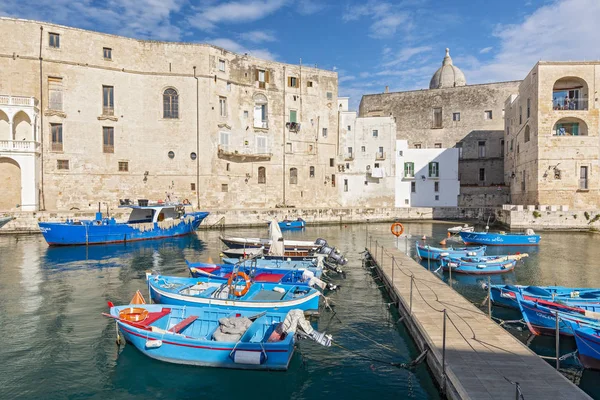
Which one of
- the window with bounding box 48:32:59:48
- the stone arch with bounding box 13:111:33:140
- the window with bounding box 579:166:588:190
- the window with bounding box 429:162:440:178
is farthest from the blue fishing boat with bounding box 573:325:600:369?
the window with bounding box 48:32:59:48

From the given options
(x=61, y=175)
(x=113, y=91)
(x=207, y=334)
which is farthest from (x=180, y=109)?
(x=207, y=334)

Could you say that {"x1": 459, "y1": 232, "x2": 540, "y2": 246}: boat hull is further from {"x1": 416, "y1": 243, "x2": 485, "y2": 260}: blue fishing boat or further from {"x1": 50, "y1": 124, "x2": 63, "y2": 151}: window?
{"x1": 50, "y1": 124, "x2": 63, "y2": 151}: window

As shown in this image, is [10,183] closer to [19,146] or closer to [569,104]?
[19,146]

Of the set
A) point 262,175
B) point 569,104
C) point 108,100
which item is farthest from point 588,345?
point 108,100

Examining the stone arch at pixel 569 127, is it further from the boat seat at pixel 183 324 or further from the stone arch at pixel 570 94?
the boat seat at pixel 183 324

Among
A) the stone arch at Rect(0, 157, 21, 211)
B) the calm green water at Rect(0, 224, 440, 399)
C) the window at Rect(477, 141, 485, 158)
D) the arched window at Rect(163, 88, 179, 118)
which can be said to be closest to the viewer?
the calm green water at Rect(0, 224, 440, 399)

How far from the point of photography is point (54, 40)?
33438 millimetres

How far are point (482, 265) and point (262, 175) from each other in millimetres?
28098

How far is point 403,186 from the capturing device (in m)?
45.6

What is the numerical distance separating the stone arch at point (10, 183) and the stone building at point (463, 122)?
3894 centimetres

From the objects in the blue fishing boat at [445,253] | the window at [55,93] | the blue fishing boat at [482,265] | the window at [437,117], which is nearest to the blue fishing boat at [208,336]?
the blue fishing boat at [482,265]

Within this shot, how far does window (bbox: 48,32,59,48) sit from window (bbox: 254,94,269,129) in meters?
18.0

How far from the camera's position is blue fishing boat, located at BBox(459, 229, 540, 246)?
2591 centimetres

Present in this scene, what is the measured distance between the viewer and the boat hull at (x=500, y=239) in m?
25.9
